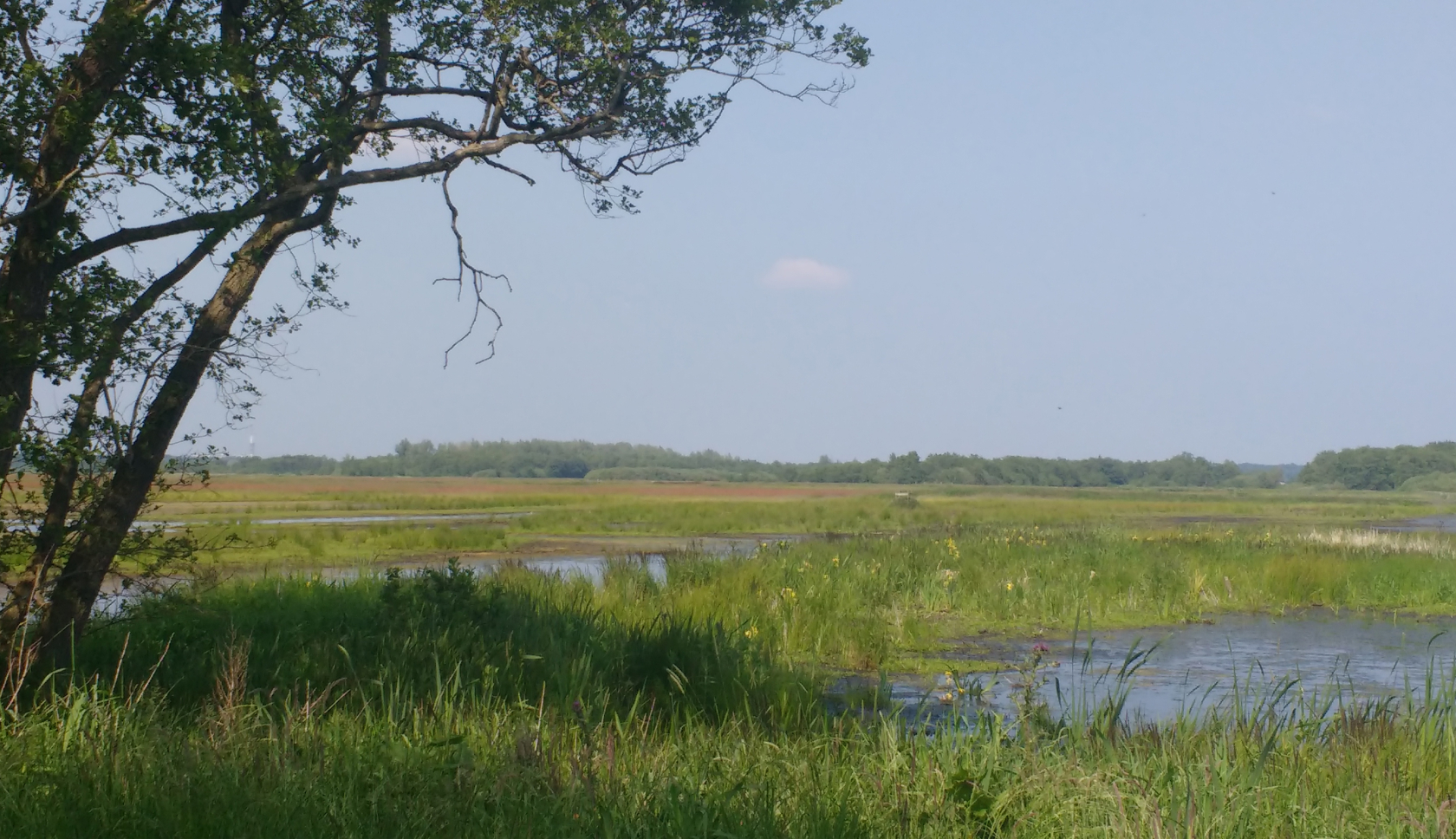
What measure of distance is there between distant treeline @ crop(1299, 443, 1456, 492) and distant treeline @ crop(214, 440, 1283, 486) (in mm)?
5958

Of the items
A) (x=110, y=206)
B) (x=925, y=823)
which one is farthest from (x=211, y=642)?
(x=925, y=823)

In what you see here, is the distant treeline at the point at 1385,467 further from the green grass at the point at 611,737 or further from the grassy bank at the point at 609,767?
the grassy bank at the point at 609,767

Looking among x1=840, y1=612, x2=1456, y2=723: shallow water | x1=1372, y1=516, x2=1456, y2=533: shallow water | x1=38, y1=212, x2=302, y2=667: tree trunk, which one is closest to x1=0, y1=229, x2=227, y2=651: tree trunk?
x1=38, y1=212, x2=302, y2=667: tree trunk

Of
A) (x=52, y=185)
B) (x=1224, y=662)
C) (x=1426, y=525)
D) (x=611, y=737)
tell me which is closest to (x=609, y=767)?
(x=611, y=737)

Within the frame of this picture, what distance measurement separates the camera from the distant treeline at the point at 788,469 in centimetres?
12400

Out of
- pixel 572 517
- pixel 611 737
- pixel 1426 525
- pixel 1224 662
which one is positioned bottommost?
pixel 1224 662

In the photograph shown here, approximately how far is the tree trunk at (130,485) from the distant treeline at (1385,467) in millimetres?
115862

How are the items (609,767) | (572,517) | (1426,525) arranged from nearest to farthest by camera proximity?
(609,767) → (572,517) → (1426,525)

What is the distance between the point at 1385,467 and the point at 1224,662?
124 metres

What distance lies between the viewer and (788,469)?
5984 inches

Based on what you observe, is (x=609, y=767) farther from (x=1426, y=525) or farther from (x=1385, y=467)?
(x=1385, y=467)

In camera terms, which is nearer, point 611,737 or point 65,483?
point 611,737

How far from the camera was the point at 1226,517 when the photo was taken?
48125 millimetres

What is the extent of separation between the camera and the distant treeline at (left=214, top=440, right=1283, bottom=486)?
124 metres
